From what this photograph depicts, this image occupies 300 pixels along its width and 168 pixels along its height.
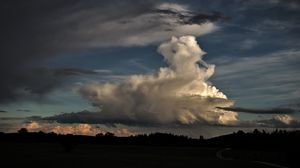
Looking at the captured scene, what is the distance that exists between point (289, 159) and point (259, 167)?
6.93 metres

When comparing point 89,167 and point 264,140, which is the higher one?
point 264,140

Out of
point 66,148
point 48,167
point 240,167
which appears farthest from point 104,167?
point 66,148

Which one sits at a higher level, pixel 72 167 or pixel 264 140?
pixel 264 140

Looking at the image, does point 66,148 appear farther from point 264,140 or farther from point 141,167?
point 264,140

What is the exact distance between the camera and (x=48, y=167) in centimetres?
5109

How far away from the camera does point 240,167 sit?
53.4 m

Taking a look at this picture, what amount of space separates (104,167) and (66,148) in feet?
206

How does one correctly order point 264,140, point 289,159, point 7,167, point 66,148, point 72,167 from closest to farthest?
point 7,167 < point 72,167 < point 289,159 < point 66,148 < point 264,140

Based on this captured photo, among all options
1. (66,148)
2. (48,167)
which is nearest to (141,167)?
(48,167)

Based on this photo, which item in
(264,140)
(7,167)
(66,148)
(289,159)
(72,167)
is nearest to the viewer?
(7,167)

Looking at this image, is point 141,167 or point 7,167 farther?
point 141,167

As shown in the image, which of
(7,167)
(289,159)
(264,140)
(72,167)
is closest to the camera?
(7,167)

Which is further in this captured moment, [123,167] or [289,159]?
[289,159]

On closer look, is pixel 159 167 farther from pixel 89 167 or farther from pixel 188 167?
pixel 89 167
